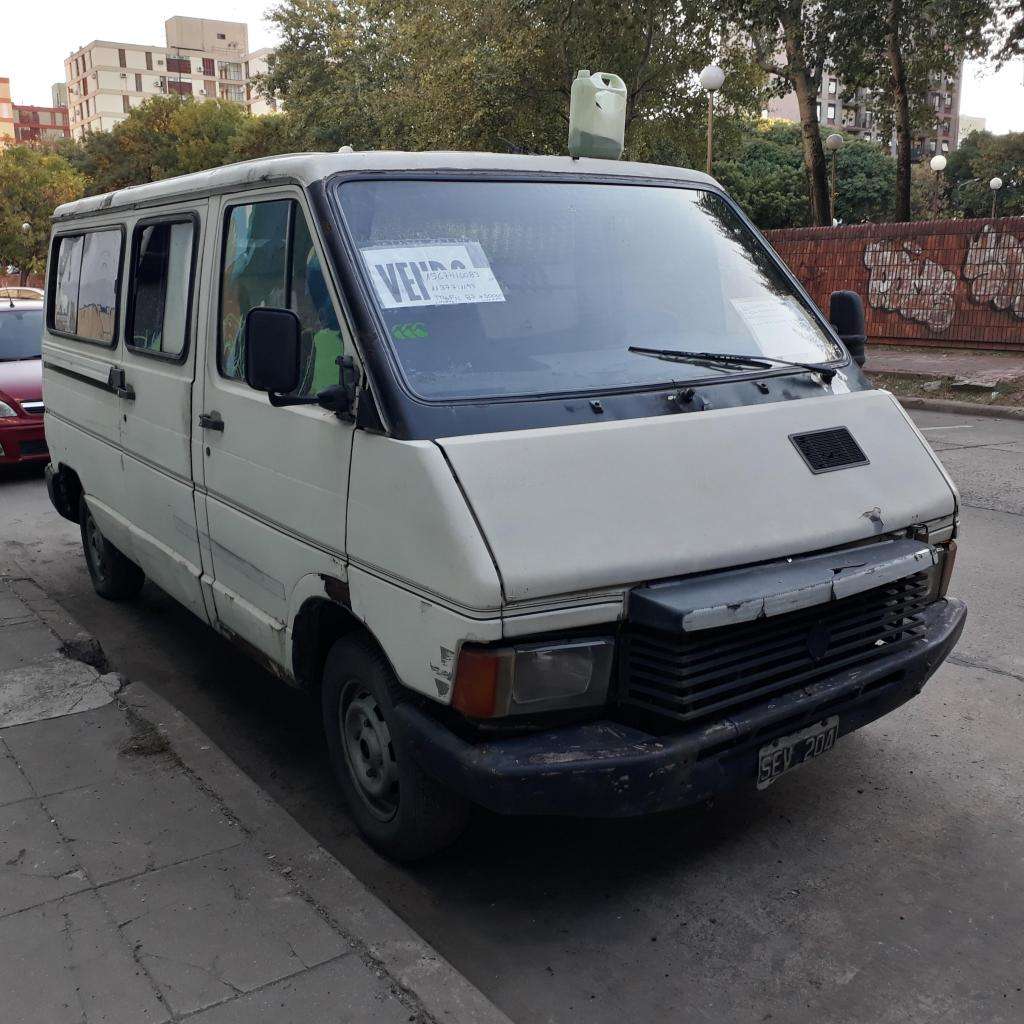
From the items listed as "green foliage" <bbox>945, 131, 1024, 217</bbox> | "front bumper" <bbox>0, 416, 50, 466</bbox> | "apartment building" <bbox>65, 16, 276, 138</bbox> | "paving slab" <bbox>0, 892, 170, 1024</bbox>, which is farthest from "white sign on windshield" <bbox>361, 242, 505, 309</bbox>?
"apartment building" <bbox>65, 16, 276, 138</bbox>

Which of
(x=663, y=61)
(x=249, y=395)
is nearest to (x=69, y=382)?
(x=249, y=395)

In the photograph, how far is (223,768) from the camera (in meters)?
4.07

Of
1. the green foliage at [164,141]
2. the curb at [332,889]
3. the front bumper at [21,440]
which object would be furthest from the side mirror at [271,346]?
the green foliage at [164,141]

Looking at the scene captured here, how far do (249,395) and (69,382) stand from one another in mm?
2703

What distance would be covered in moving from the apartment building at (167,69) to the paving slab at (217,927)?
135 m

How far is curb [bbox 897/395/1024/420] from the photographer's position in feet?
44.6

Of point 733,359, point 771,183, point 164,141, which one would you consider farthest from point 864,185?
point 733,359

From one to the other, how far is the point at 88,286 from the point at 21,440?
496cm

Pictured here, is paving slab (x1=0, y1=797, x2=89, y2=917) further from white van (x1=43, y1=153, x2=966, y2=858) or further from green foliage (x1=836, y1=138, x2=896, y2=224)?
green foliage (x1=836, y1=138, x2=896, y2=224)

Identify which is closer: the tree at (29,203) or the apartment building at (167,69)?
the tree at (29,203)

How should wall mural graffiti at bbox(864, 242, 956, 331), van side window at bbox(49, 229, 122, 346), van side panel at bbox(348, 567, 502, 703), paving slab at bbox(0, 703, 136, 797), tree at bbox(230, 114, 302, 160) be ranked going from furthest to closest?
tree at bbox(230, 114, 302, 160) < wall mural graffiti at bbox(864, 242, 956, 331) < van side window at bbox(49, 229, 122, 346) < paving slab at bbox(0, 703, 136, 797) < van side panel at bbox(348, 567, 502, 703)

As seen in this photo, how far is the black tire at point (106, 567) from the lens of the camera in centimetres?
625

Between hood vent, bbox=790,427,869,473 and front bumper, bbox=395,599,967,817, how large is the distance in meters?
0.69

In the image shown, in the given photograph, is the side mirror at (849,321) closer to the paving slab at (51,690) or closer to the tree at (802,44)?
the paving slab at (51,690)
